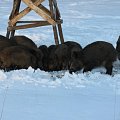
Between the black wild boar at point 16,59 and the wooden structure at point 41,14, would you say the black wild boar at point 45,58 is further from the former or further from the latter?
the wooden structure at point 41,14

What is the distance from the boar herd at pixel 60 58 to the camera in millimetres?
9719

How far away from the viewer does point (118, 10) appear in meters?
23.9

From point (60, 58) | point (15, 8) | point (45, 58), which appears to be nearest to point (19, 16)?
point (15, 8)

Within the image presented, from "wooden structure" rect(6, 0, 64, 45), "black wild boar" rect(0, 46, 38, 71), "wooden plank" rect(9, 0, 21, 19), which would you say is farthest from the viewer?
"wooden plank" rect(9, 0, 21, 19)

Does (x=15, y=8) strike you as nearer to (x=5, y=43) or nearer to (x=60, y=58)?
(x=5, y=43)

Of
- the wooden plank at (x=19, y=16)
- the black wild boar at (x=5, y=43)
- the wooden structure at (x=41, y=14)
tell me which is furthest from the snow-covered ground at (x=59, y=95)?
the wooden plank at (x=19, y=16)

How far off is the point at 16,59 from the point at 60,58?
1.20 metres

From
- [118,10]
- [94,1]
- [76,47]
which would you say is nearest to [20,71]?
[76,47]

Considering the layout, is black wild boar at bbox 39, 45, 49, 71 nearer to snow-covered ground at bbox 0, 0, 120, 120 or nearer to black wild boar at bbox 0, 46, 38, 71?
black wild boar at bbox 0, 46, 38, 71

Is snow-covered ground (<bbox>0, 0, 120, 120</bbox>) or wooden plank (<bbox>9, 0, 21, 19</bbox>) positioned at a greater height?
wooden plank (<bbox>9, 0, 21, 19</bbox>)

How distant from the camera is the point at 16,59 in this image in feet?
31.9

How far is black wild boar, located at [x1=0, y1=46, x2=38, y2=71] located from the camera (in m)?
9.67

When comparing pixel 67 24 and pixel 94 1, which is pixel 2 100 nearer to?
pixel 67 24

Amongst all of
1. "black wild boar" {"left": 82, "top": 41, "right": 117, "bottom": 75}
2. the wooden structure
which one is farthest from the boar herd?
the wooden structure
